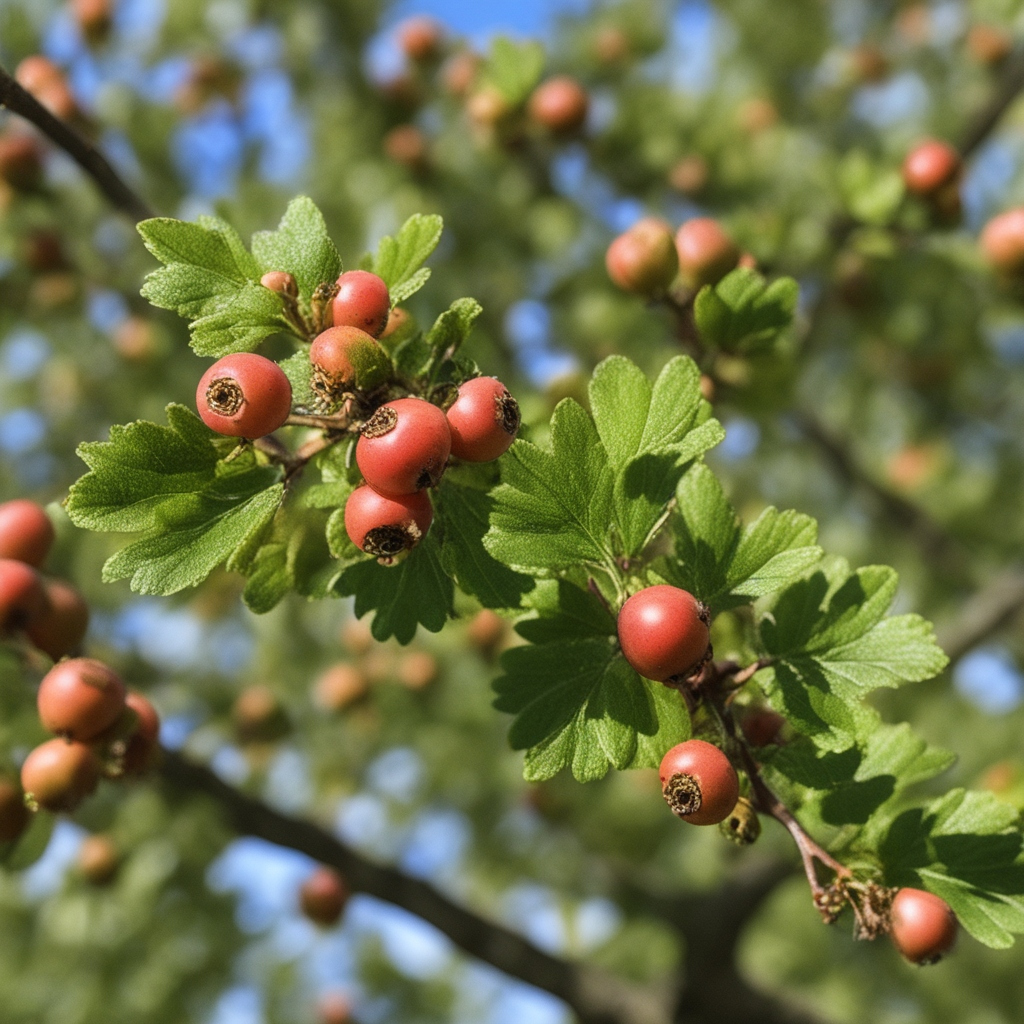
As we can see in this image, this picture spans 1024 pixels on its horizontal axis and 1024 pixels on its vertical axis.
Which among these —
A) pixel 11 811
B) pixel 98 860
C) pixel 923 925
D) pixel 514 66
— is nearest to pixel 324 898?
pixel 98 860

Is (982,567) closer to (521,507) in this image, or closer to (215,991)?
(215,991)

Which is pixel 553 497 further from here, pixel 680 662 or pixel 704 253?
pixel 704 253

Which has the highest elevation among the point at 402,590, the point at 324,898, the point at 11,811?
the point at 402,590

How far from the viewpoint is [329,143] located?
4.86 m

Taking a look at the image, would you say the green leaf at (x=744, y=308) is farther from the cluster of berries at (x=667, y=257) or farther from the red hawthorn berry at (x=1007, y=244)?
the red hawthorn berry at (x=1007, y=244)

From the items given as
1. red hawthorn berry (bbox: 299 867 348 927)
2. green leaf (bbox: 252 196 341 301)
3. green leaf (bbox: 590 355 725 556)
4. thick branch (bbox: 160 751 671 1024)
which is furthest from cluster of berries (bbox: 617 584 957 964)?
red hawthorn berry (bbox: 299 867 348 927)

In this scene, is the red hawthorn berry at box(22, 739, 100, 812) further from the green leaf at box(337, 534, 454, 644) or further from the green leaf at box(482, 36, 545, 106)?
the green leaf at box(482, 36, 545, 106)

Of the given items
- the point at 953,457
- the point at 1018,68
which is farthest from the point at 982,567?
the point at 1018,68

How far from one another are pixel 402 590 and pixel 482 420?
0.28 meters

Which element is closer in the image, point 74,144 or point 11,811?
point 74,144

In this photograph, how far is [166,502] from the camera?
49.7 inches

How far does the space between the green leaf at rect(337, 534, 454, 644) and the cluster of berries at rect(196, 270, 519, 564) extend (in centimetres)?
6

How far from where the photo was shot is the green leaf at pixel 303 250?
136cm

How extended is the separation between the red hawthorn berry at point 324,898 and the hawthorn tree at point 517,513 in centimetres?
4
